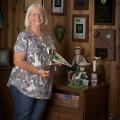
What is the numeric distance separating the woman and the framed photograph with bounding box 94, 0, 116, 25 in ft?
2.35

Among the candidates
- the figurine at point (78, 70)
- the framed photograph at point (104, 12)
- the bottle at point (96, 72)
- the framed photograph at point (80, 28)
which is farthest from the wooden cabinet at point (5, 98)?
the framed photograph at point (104, 12)

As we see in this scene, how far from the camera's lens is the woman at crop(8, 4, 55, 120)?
3.01m

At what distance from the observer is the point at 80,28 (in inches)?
150

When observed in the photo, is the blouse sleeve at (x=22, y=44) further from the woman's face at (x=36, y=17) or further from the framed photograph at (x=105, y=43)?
the framed photograph at (x=105, y=43)

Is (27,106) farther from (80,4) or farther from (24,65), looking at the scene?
(80,4)

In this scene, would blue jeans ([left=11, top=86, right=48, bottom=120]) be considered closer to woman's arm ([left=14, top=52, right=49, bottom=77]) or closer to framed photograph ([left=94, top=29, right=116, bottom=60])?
woman's arm ([left=14, top=52, right=49, bottom=77])

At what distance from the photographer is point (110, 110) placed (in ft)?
12.3

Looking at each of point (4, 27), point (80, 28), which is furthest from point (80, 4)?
point (4, 27)

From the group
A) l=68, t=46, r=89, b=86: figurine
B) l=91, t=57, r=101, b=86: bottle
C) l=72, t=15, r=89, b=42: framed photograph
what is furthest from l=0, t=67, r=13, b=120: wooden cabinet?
l=91, t=57, r=101, b=86: bottle

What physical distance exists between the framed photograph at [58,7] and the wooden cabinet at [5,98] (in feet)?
2.57

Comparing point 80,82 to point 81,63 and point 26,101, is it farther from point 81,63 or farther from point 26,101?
point 26,101

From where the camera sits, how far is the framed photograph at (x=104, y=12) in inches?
142

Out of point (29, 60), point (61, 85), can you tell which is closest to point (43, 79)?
point (29, 60)

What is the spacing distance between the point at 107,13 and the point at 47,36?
738 millimetres
